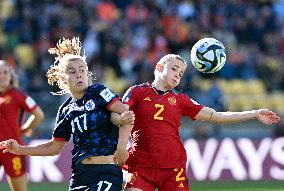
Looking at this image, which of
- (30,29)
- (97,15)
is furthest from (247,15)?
(30,29)

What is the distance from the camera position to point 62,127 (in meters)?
7.54

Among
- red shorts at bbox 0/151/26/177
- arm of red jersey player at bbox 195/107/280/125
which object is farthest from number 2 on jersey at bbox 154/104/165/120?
red shorts at bbox 0/151/26/177

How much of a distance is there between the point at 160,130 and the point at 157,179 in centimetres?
45

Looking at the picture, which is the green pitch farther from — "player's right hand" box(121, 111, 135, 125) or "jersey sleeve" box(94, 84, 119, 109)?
"player's right hand" box(121, 111, 135, 125)

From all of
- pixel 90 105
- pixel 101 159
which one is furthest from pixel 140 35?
pixel 101 159

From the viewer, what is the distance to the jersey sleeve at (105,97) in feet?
23.6

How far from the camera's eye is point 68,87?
7.49 meters

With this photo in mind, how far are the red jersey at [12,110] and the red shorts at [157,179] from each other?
2971 mm

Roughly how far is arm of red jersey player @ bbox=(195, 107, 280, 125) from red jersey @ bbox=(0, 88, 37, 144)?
10.1ft

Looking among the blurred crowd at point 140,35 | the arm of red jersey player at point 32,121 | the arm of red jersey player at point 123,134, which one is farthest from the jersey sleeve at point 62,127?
the blurred crowd at point 140,35

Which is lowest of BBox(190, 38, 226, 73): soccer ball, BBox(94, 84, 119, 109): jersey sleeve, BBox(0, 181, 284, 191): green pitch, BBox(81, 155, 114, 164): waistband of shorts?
BBox(0, 181, 284, 191): green pitch

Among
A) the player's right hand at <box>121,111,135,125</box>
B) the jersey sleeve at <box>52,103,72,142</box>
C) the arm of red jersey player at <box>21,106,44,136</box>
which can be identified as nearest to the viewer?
the player's right hand at <box>121,111,135,125</box>

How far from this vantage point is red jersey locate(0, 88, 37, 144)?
10641 mm

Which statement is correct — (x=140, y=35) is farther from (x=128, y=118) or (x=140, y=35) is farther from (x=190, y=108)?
(x=128, y=118)
